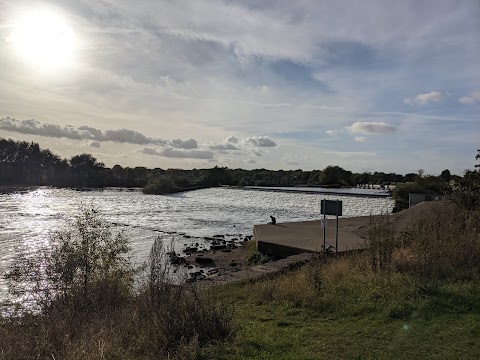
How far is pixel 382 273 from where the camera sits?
9039mm

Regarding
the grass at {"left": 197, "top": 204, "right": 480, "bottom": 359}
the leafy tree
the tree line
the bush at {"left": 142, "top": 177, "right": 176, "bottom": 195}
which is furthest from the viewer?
the tree line

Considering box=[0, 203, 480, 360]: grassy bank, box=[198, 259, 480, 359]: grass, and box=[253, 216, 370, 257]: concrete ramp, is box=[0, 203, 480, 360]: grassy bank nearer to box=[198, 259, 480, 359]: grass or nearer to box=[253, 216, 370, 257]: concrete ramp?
box=[198, 259, 480, 359]: grass

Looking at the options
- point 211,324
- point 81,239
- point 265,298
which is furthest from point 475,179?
point 81,239

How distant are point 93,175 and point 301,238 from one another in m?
144

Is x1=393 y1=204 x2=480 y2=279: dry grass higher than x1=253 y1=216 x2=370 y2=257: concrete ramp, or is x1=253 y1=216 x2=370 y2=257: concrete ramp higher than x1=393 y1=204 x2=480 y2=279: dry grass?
x1=393 y1=204 x2=480 y2=279: dry grass

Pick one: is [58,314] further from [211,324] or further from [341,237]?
[341,237]

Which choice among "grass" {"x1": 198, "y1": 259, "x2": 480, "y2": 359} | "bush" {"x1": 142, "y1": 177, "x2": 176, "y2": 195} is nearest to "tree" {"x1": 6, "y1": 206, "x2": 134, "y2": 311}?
"grass" {"x1": 198, "y1": 259, "x2": 480, "y2": 359}

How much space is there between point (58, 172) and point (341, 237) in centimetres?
15096

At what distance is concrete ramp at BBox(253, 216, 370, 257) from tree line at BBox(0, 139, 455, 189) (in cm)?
10803

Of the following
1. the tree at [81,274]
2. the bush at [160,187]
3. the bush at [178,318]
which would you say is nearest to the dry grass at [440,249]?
the bush at [178,318]

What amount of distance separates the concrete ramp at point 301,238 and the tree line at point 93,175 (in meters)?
108

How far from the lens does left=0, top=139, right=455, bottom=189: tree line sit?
13938 centimetres

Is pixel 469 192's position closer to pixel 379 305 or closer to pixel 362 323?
pixel 379 305

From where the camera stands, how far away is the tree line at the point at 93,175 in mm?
139375
